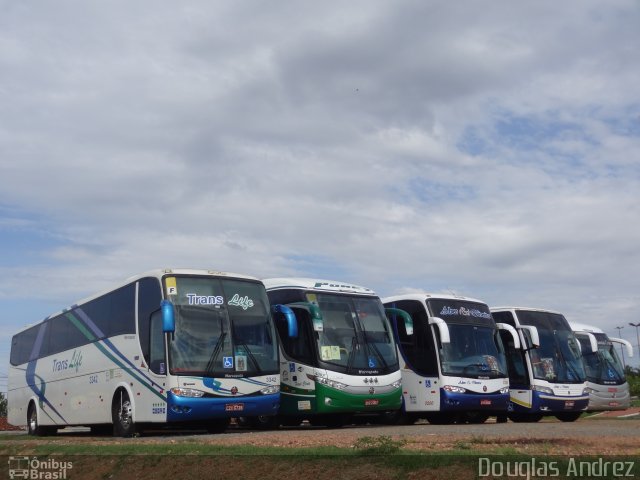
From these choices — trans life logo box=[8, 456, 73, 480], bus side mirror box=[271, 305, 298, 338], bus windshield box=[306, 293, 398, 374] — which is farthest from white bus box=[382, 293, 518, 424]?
trans life logo box=[8, 456, 73, 480]

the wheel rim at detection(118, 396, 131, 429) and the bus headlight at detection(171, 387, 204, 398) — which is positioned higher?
the bus headlight at detection(171, 387, 204, 398)

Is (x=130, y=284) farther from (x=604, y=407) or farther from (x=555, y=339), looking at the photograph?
(x=604, y=407)

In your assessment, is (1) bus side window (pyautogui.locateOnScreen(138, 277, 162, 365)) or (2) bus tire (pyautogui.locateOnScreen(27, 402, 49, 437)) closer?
(1) bus side window (pyautogui.locateOnScreen(138, 277, 162, 365))

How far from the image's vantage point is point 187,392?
1720 cm

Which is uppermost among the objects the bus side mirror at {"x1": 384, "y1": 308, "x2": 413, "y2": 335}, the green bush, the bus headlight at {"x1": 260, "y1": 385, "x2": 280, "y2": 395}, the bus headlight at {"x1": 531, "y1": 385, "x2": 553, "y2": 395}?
the bus side mirror at {"x1": 384, "y1": 308, "x2": 413, "y2": 335}

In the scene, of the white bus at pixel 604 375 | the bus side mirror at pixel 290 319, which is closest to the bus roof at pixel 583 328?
the white bus at pixel 604 375

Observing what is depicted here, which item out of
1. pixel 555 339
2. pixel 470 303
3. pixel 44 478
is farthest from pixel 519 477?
pixel 555 339

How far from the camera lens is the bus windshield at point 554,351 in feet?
80.4

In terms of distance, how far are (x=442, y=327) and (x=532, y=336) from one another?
4340 mm

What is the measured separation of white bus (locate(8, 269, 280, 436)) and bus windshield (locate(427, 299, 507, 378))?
208 inches

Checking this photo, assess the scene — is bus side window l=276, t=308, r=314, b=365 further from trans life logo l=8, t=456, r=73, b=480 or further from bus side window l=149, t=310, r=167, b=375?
trans life logo l=8, t=456, r=73, b=480

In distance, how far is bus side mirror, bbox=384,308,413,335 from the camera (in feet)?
71.2

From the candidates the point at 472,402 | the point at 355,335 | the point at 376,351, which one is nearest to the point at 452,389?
the point at 472,402

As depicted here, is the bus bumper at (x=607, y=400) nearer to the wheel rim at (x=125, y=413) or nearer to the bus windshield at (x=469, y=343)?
the bus windshield at (x=469, y=343)
